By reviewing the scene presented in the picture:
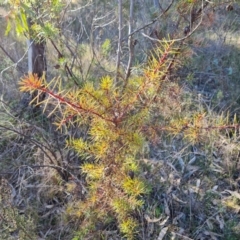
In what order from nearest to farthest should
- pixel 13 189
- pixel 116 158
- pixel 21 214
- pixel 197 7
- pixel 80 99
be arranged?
pixel 80 99, pixel 116 158, pixel 197 7, pixel 21 214, pixel 13 189

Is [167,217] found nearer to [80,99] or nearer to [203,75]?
[80,99]

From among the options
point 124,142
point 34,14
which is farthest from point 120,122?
point 34,14

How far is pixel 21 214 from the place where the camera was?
8.25ft

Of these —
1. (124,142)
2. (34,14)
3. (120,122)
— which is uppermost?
(34,14)

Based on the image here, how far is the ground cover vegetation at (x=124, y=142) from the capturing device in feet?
5.51

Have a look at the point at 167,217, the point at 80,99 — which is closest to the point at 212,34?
the point at 167,217

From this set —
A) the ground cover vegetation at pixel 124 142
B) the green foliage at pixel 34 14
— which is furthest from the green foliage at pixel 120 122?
the green foliage at pixel 34 14

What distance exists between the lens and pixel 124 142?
1732mm

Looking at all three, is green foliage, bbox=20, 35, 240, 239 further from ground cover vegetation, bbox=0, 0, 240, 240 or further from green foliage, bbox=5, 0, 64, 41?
green foliage, bbox=5, 0, 64, 41

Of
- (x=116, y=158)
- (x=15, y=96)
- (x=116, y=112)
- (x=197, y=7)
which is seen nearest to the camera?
(x=116, y=112)

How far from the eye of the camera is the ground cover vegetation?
1681 mm

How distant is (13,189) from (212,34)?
252 cm

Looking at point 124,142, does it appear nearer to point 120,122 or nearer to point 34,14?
point 120,122

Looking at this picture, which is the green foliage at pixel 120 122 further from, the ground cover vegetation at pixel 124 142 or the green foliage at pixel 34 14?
the green foliage at pixel 34 14
